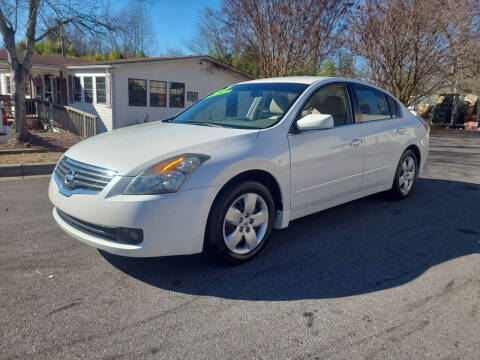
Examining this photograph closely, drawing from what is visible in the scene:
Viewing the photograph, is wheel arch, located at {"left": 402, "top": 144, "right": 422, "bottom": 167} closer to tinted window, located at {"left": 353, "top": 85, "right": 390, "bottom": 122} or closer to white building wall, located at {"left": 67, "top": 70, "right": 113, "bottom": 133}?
tinted window, located at {"left": 353, "top": 85, "right": 390, "bottom": 122}

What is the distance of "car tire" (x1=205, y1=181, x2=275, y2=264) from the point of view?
3080mm

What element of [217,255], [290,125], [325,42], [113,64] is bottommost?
[217,255]

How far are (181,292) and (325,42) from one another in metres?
15.3

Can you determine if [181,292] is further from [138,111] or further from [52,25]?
[138,111]


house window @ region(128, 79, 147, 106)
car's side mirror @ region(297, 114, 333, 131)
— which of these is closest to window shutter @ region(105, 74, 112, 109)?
house window @ region(128, 79, 147, 106)

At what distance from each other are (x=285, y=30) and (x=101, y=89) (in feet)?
26.6

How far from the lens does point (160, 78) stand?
17.4m

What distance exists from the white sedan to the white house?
12547 millimetres

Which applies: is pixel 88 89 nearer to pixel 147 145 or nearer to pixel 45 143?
pixel 45 143

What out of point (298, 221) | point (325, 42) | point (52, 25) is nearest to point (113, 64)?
point (52, 25)

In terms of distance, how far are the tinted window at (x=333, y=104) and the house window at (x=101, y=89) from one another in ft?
46.0

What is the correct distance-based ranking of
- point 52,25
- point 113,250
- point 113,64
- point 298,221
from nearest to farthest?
point 113,250, point 298,221, point 52,25, point 113,64

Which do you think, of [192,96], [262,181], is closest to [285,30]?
[192,96]

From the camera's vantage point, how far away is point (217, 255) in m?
3.19
